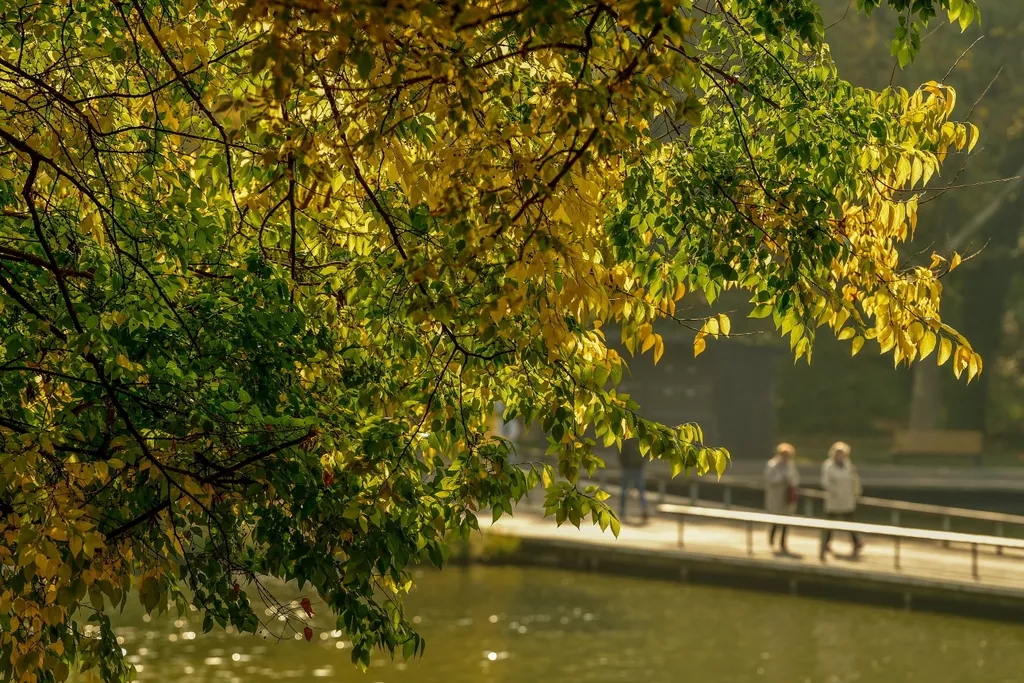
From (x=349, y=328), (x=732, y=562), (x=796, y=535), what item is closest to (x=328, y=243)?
(x=349, y=328)

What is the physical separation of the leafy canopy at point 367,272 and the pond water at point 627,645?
930cm

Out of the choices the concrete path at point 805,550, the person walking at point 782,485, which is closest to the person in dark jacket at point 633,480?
the concrete path at point 805,550

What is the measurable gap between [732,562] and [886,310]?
13.6 meters

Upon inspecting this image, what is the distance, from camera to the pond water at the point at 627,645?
594 inches

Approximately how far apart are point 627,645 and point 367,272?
447 inches

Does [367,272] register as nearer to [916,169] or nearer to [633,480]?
[916,169]

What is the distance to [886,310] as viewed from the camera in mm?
5758

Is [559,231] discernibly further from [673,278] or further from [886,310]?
[886,310]

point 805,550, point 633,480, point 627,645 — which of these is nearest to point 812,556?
point 805,550

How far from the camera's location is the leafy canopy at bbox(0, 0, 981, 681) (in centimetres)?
491

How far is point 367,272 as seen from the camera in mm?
5574

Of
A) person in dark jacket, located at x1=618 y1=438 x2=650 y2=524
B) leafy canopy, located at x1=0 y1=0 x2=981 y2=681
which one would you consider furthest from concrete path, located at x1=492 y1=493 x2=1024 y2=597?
leafy canopy, located at x1=0 y1=0 x2=981 y2=681

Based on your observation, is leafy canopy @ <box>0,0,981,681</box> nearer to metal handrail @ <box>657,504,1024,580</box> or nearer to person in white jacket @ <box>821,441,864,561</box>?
metal handrail @ <box>657,504,1024,580</box>

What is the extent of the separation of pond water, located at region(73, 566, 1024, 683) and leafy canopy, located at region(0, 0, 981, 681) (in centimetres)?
930
